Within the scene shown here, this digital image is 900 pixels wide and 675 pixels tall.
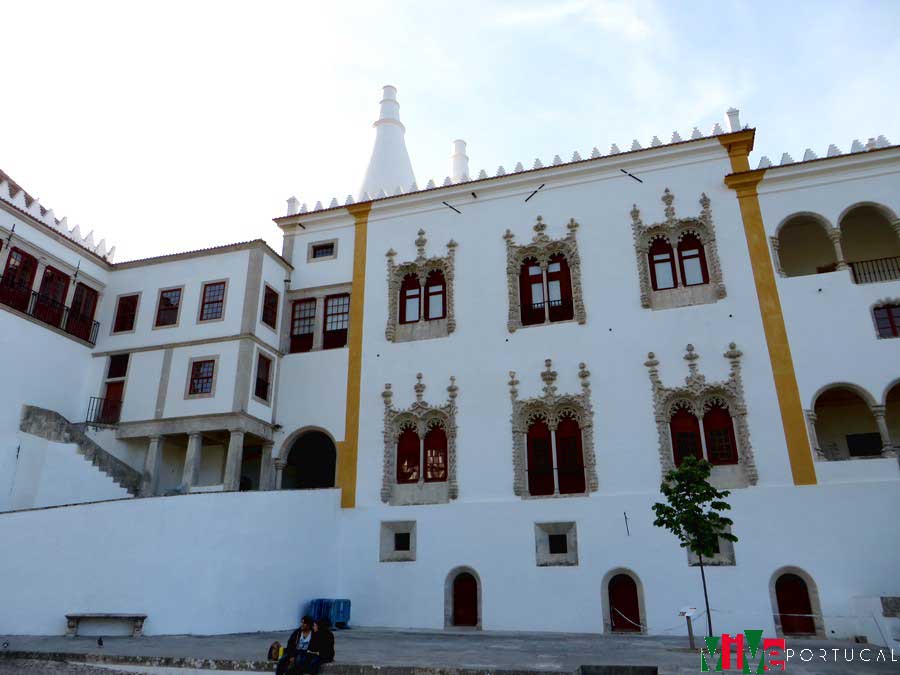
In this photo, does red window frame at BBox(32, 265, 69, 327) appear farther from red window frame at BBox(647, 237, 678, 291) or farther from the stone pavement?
red window frame at BBox(647, 237, 678, 291)

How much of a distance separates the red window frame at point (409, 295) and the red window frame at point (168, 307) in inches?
302

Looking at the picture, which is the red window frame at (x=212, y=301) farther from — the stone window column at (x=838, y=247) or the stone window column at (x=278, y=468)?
the stone window column at (x=838, y=247)

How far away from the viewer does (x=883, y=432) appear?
1750 centimetres

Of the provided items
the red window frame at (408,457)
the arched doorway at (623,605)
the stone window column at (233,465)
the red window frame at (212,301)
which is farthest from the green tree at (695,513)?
the red window frame at (212,301)

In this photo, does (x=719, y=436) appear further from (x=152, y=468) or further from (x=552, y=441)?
(x=152, y=468)

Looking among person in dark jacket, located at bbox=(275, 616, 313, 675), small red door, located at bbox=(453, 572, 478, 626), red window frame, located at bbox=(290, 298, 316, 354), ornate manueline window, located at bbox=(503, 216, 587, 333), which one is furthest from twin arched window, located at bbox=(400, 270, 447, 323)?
person in dark jacket, located at bbox=(275, 616, 313, 675)

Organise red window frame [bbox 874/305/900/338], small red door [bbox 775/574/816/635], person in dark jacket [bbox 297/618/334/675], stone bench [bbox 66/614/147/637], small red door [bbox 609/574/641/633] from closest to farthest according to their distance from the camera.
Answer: person in dark jacket [bbox 297/618/334/675] → stone bench [bbox 66/614/147/637] → small red door [bbox 775/574/816/635] → small red door [bbox 609/574/641/633] → red window frame [bbox 874/305/900/338]

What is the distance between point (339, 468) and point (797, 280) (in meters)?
14.8

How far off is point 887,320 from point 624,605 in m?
10.5

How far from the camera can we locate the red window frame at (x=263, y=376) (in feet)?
73.7

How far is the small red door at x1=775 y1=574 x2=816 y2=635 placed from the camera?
16.5 meters

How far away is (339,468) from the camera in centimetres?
2178

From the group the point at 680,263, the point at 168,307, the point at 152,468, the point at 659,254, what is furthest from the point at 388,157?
the point at 152,468

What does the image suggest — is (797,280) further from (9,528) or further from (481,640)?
(9,528)
